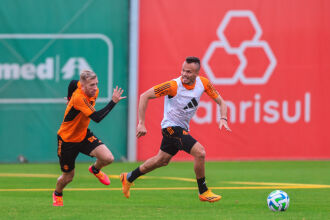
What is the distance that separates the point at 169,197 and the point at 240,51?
772 cm

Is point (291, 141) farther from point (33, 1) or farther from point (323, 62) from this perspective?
point (33, 1)

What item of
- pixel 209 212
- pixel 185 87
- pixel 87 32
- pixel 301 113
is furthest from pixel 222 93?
pixel 209 212

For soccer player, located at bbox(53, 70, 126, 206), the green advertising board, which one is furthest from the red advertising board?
soccer player, located at bbox(53, 70, 126, 206)

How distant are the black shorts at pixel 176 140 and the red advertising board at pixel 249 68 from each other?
715 centimetres

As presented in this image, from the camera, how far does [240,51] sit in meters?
16.9

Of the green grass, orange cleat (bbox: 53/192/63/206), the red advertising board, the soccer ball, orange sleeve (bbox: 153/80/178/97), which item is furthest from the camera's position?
the red advertising board

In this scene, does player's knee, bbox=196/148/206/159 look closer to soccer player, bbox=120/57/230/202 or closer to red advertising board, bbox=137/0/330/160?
soccer player, bbox=120/57/230/202

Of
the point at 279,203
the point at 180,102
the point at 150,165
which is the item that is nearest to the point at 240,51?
the point at 180,102

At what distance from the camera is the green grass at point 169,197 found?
25.6ft

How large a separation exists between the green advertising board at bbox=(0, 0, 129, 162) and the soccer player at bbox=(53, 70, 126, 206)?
7.11 m

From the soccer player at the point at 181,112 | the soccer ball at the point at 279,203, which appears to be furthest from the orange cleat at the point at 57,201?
the soccer ball at the point at 279,203

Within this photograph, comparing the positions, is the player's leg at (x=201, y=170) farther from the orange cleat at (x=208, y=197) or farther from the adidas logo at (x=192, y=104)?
the adidas logo at (x=192, y=104)

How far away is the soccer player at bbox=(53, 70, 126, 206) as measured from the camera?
8852 millimetres

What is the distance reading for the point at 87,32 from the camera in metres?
16.5
